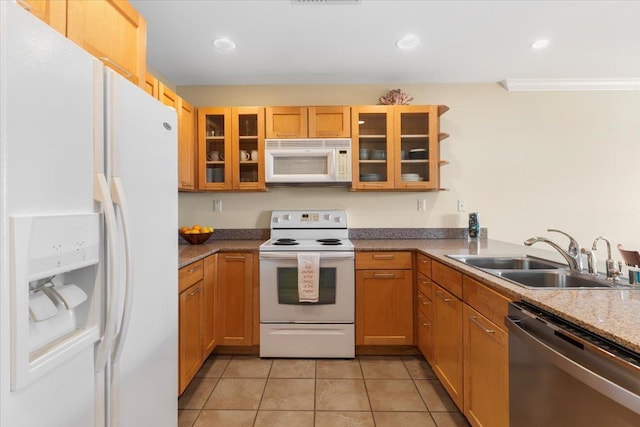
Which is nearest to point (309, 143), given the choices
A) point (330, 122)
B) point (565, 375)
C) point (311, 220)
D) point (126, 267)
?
point (330, 122)

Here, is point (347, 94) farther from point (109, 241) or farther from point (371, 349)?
point (109, 241)

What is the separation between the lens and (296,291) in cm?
235

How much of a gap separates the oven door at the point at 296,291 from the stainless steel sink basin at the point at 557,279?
3.71 feet

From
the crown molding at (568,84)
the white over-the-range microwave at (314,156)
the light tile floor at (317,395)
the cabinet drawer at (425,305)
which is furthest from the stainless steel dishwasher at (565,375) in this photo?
the crown molding at (568,84)

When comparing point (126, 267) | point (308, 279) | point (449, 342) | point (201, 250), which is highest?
point (126, 267)

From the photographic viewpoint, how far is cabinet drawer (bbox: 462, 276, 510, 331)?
48.2 inches

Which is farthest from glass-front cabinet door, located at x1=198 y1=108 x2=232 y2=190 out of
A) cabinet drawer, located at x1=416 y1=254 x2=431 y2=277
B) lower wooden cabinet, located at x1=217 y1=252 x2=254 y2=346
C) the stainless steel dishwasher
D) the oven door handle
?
the stainless steel dishwasher

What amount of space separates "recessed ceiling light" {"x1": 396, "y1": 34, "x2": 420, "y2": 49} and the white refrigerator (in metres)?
1.85

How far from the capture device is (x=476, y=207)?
2959mm

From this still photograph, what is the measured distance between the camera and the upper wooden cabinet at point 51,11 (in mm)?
983

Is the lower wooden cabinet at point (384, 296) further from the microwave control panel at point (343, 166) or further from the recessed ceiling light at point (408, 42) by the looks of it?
the recessed ceiling light at point (408, 42)

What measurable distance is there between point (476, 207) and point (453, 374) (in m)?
1.79

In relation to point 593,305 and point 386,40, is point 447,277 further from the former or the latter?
point 386,40

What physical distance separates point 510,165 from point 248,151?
8.58 feet
